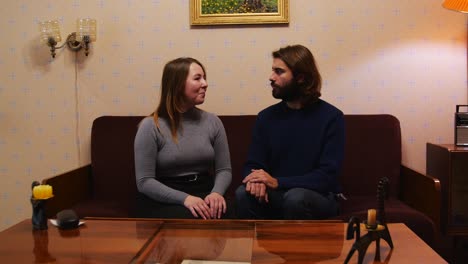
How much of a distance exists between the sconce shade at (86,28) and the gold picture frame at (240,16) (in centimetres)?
58

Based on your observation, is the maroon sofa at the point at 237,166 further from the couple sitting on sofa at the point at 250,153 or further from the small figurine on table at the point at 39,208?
the small figurine on table at the point at 39,208

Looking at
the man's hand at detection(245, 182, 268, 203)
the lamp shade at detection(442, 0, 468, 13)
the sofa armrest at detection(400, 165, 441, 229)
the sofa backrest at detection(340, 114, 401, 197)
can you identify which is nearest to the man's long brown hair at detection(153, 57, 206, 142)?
the man's hand at detection(245, 182, 268, 203)

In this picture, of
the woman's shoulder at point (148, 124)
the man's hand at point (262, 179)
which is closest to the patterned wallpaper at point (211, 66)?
the woman's shoulder at point (148, 124)

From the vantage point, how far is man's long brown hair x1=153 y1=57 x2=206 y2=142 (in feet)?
7.86

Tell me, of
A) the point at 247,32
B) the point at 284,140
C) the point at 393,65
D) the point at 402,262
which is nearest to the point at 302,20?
the point at 247,32

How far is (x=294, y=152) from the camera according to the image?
93.4 inches

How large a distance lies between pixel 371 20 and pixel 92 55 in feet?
5.51

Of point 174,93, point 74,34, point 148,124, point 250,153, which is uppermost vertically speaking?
point 74,34

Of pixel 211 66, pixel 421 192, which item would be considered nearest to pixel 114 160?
pixel 211 66

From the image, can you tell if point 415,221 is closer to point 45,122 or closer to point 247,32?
point 247,32

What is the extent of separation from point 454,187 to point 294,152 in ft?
3.09

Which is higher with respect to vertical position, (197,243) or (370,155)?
(370,155)

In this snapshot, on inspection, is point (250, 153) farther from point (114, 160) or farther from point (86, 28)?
point (86, 28)

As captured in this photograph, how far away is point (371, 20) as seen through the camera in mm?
2992
